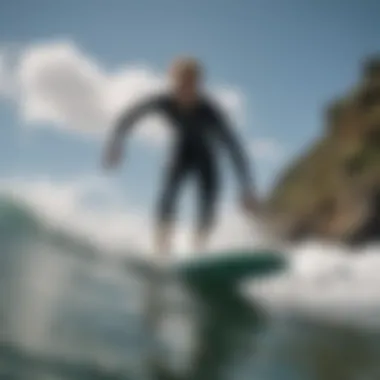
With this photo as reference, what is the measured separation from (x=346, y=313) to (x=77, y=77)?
2.05ft

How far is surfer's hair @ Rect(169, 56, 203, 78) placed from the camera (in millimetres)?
1486

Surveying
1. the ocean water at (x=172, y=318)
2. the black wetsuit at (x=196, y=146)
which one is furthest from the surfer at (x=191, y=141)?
the ocean water at (x=172, y=318)

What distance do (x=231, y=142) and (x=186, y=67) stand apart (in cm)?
16

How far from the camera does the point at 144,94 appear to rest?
1.48m

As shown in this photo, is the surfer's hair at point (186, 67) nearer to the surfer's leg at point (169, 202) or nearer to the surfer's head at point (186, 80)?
the surfer's head at point (186, 80)

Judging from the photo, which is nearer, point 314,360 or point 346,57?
point 314,360

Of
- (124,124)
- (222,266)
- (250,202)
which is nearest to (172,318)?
(222,266)

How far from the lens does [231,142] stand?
148 cm

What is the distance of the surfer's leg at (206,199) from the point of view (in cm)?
144

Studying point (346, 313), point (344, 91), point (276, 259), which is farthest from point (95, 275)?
point (344, 91)

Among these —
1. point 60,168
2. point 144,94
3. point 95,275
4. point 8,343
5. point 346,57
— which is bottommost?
point 8,343

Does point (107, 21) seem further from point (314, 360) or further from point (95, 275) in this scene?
point (314, 360)

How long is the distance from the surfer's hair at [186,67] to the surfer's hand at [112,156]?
0.17 m

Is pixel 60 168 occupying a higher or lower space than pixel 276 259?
higher
